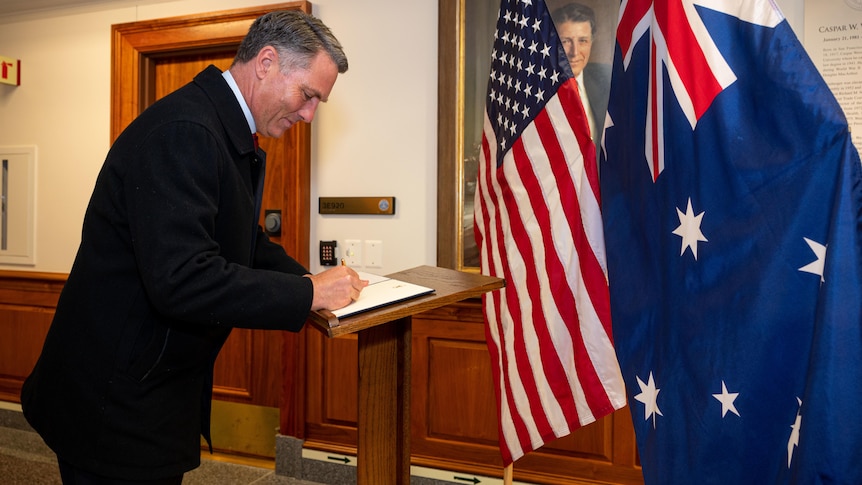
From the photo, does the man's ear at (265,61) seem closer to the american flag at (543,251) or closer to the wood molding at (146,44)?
the american flag at (543,251)

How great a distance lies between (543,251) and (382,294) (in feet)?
2.41

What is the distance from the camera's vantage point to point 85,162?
402 centimetres

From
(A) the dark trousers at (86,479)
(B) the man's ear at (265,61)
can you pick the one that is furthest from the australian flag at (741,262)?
(A) the dark trousers at (86,479)

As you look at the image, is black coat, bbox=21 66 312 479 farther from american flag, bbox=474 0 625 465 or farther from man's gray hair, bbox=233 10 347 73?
american flag, bbox=474 0 625 465

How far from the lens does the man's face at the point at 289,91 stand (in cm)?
154

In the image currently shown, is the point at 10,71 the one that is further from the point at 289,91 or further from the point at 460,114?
the point at 289,91

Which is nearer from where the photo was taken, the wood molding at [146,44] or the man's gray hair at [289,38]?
the man's gray hair at [289,38]

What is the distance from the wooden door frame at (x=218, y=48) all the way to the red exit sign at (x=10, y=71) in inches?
34.8

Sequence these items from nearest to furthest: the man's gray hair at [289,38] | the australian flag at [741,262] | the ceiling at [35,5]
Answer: the australian flag at [741,262] → the man's gray hair at [289,38] → the ceiling at [35,5]

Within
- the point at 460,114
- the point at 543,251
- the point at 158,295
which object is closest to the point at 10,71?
the point at 460,114

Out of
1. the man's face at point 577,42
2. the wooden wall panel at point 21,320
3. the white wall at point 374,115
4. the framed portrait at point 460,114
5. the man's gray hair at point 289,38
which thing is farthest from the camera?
the wooden wall panel at point 21,320

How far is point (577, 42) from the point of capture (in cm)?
290

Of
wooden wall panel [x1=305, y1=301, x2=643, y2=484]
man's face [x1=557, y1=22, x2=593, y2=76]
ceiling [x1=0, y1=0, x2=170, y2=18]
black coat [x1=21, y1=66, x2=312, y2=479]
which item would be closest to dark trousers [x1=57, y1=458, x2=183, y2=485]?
black coat [x1=21, y1=66, x2=312, y2=479]

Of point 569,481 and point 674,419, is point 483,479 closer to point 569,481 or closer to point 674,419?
point 569,481
